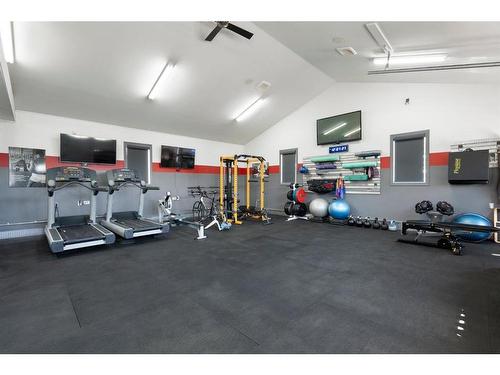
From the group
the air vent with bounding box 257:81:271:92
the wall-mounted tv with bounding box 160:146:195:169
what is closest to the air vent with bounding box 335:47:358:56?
the air vent with bounding box 257:81:271:92

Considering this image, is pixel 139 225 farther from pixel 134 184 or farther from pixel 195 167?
pixel 195 167

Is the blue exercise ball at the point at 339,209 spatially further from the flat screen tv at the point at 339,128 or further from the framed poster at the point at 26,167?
the framed poster at the point at 26,167

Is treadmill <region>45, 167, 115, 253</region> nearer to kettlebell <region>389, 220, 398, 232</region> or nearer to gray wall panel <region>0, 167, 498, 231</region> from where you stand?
gray wall panel <region>0, 167, 498, 231</region>

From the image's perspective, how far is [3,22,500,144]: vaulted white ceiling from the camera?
3.69 m

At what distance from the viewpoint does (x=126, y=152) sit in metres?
6.63

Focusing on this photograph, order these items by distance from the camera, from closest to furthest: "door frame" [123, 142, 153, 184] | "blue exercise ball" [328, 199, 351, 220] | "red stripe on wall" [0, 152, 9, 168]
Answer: "red stripe on wall" [0, 152, 9, 168]
"blue exercise ball" [328, 199, 351, 220]
"door frame" [123, 142, 153, 184]

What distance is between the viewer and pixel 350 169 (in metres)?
6.86

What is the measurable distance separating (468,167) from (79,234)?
7908 millimetres

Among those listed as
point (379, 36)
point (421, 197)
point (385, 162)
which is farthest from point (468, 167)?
point (379, 36)

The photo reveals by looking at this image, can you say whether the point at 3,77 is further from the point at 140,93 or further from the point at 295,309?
the point at 295,309

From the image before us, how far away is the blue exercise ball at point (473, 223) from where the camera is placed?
4.41m

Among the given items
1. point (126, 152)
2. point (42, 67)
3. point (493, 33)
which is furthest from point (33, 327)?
point (493, 33)

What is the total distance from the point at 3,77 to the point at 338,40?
17.8 feet

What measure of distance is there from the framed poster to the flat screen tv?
751cm
